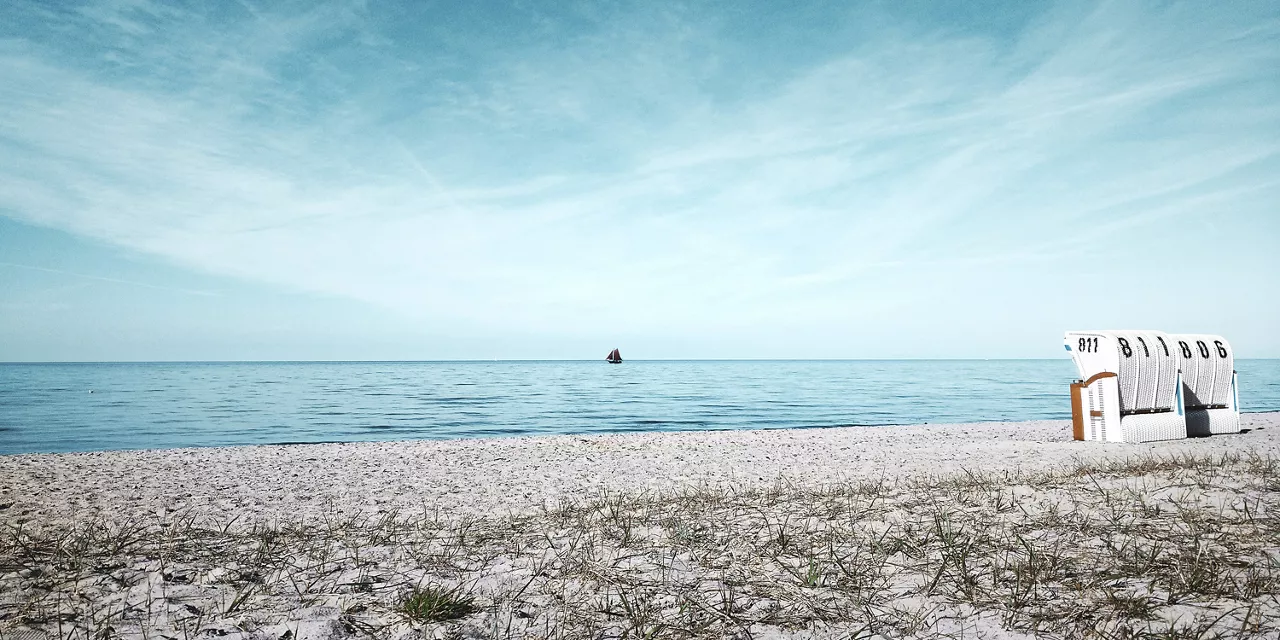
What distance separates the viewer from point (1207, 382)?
56.5 ft

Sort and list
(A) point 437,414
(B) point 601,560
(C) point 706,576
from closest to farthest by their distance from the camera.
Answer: (C) point 706,576
(B) point 601,560
(A) point 437,414

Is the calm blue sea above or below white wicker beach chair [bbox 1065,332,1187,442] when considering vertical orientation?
below

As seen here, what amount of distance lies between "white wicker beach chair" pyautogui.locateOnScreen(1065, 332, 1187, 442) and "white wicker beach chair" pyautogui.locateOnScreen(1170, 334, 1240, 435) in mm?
779

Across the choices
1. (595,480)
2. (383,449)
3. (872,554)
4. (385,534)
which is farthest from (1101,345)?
(383,449)

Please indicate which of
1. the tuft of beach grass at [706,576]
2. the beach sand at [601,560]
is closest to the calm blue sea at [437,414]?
the beach sand at [601,560]

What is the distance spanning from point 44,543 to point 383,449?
11642 mm

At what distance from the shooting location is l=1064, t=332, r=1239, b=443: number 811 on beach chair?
1560 cm

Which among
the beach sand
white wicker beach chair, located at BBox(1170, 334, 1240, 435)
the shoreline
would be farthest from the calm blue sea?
the beach sand

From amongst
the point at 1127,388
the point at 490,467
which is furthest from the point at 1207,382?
the point at 490,467

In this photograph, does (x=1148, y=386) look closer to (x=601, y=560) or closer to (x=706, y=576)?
(x=706, y=576)

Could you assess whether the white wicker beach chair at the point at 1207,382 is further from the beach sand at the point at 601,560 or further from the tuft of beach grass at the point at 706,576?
the tuft of beach grass at the point at 706,576

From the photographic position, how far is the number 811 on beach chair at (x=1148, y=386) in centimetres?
1560

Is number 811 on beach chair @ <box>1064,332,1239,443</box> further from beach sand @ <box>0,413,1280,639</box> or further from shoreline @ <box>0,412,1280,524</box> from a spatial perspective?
beach sand @ <box>0,413,1280,639</box>

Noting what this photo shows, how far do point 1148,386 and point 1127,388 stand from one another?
790 mm
